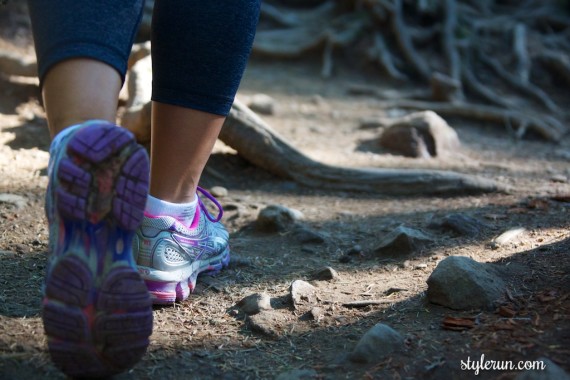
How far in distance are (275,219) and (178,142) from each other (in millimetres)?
944

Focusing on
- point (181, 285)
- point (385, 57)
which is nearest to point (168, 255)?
point (181, 285)

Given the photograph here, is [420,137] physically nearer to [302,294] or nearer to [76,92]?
[302,294]

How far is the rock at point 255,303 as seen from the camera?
1.75 metres

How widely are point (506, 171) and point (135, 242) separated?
2418mm

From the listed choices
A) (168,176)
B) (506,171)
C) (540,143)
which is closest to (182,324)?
(168,176)

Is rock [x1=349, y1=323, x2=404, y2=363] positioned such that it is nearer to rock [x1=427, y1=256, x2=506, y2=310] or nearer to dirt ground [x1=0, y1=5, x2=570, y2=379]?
dirt ground [x1=0, y1=5, x2=570, y2=379]

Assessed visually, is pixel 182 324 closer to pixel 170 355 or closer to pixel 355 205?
pixel 170 355

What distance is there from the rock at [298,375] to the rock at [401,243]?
831 mm

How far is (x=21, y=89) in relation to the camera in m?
Result: 3.75

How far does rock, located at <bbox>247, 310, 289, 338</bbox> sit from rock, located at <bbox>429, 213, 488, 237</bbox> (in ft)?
2.92

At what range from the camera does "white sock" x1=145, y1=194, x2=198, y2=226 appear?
174 centimetres

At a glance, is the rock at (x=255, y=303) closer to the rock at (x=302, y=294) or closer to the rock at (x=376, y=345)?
the rock at (x=302, y=294)

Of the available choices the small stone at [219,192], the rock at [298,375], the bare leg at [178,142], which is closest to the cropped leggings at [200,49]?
the bare leg at [178,142]

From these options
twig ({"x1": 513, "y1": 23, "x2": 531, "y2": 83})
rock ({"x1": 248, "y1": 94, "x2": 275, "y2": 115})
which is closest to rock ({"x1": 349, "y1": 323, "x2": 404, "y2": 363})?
rock ({"x1": 248, "y1": 94, "x2": 275, "y2": 115})
